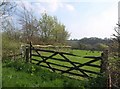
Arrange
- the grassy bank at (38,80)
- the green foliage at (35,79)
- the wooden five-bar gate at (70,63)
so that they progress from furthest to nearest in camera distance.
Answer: the wooden five-bar gate at (70,63), the green foliage at (35,79), the grassy bank at (38,80)

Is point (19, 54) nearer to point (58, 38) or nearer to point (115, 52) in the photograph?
point (115, 52)

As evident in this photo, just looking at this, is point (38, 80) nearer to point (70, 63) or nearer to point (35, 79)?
point (35, 79)

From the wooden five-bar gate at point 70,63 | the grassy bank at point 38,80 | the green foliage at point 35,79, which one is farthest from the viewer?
the wooden five-bar gate at point 70,63

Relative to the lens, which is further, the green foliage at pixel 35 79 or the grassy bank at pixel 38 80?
the green foliage at pixel 35 79

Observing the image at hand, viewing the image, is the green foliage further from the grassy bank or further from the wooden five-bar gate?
the wooden five-bar gate

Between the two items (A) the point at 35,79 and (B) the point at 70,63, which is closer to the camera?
(A) the point at 35,79

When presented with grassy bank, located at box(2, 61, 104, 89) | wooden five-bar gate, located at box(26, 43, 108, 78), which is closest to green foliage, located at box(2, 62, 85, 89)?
grassy bank, located at box(2, 61, 104, 89)

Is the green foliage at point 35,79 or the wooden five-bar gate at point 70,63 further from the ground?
the wooden five-bar gate at point 70,63

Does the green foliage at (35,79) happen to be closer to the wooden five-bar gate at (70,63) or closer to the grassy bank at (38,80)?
the grassy bank at (38,80)

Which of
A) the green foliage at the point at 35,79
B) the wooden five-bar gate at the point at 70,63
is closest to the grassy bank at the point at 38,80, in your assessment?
the green foliage at the point at 35,79

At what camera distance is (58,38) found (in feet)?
143

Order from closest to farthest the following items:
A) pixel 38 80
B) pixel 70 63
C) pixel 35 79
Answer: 1. pixel 38 80
2. pixel 35 79
3. pixel 70 63

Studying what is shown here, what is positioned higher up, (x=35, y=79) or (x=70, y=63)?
(x=70, y=63)

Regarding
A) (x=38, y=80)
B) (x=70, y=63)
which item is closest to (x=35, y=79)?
(x=38, y=80)
